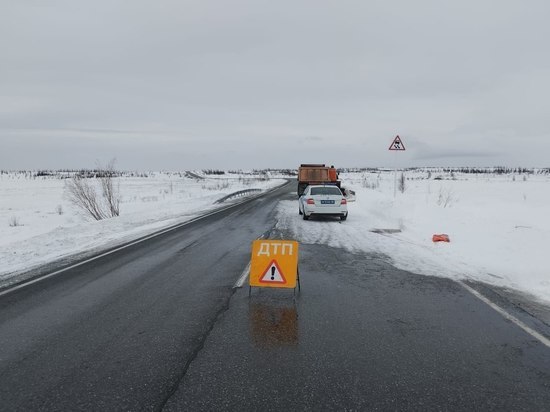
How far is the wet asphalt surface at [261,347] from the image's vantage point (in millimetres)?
3525

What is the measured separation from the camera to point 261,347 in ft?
14.9

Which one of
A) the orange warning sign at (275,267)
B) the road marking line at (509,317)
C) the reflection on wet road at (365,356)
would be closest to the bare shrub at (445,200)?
the road marking line at (509,317)

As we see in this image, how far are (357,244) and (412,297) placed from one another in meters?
5.07

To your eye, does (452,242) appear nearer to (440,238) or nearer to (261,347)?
(440,238)

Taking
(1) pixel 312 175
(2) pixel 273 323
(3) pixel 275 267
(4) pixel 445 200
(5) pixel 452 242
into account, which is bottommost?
(4) pixel 445 200

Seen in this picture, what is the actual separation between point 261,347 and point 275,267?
221cm

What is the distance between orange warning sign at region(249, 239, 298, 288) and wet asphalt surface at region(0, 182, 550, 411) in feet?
0.77

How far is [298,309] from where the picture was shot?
5.93m

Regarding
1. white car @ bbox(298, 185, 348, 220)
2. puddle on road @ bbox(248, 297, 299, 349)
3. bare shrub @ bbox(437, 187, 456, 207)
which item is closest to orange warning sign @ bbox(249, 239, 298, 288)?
puddle on road @ bbox(248, 297, 299, 349)

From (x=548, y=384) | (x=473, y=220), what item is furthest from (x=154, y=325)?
(x=473, y=220)

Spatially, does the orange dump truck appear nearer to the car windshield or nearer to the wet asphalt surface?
the car windshield

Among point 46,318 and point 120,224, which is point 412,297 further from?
point 120,224

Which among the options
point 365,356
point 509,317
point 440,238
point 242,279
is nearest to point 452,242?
point 440,238

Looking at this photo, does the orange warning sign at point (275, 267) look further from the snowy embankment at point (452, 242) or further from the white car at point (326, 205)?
the white car at point (326, 205)
